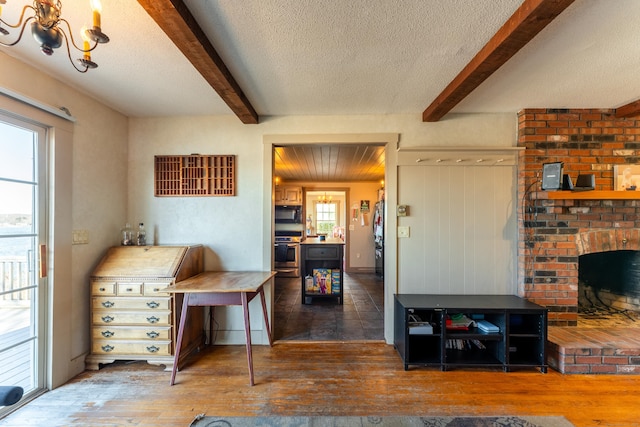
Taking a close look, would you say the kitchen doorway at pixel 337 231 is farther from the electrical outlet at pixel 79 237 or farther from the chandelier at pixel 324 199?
the electrical outlet at pixel 79 237

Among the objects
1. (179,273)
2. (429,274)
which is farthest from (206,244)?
(429,274)

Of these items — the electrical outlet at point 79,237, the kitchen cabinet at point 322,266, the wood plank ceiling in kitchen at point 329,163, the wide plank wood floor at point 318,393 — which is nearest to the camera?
the wide plank wood floor at point 318,393

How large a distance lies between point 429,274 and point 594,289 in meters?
2.29

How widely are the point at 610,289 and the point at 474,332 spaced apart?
2.20 m

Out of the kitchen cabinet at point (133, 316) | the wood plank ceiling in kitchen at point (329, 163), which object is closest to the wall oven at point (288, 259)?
the wood plank ceiling in kitchen at point (329, 163)

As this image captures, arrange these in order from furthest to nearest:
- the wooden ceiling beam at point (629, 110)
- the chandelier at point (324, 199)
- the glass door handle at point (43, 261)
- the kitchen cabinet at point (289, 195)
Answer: the chandelier at point (324, 199) < the kitchen cabinet at point (289, 195) < the wooden ceiling beam at point (629, 110) < the glass door handle at point (43, 261)

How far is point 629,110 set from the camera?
8.27ft

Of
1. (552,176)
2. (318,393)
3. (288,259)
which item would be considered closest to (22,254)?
(318,393)

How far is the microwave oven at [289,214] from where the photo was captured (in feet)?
21.3

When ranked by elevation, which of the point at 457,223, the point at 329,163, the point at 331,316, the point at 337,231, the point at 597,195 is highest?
the point at 329,163

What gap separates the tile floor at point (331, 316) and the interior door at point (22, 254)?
195 cm

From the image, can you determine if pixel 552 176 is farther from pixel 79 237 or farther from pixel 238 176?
pixel 79 237

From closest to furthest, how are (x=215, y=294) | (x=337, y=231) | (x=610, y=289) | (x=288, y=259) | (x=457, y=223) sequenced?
(x=215, y=294)
(x=457, y=223)
(x=610, y=289)
(x=288, y=259)
(x=337, y=231)

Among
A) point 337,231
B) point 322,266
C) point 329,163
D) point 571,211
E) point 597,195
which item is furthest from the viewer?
point 337,231
